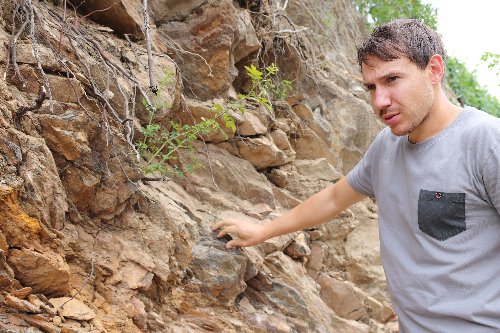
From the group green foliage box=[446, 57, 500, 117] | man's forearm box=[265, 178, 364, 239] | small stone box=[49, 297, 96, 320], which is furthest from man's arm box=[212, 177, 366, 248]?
green foliage box=[446, 57, 500, 117]

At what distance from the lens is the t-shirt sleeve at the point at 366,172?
93.0 inches

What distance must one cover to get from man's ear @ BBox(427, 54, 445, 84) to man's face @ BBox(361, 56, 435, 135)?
23 millimetres

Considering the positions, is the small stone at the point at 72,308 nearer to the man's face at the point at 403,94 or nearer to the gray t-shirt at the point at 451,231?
the gray t-shirt at the point at 451,231

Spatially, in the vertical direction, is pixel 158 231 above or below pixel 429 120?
below

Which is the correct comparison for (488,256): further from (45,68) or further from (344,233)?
(344,233)

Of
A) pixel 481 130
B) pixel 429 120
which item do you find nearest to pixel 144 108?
pixel 429 120

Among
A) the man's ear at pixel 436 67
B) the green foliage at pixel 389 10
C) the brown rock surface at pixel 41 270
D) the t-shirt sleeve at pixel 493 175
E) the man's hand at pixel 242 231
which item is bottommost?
the brown rock surface at pixel 41 270

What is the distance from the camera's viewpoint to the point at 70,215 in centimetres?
249

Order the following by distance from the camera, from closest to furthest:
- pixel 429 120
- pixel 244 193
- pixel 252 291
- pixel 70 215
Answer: pixel 429 120, pixel 70 215, pixel 252 291, pixel 244 193

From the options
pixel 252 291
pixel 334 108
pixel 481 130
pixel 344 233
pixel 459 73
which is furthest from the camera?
pixel 459 73

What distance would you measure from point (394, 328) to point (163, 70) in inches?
118

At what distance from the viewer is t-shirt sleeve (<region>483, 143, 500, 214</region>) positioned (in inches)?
68.0

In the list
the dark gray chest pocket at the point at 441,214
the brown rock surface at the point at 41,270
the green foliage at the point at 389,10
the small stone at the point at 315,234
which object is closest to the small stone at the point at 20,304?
the brown rock surface at the point at 41,270

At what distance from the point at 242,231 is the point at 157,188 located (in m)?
0.63
